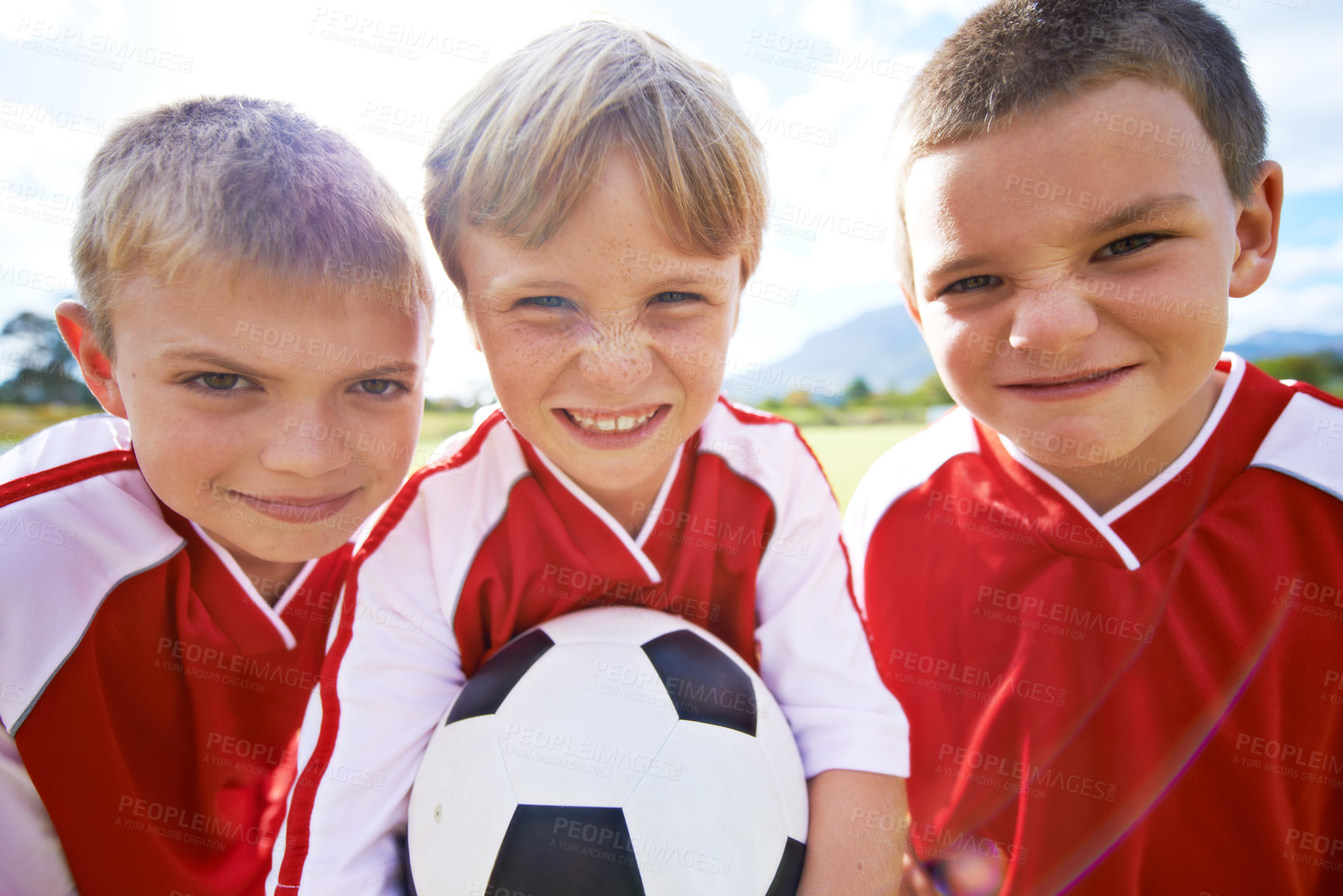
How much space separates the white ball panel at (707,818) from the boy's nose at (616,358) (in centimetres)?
Answer: 62

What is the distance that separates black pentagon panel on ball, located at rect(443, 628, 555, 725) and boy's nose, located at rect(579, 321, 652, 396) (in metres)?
0.52

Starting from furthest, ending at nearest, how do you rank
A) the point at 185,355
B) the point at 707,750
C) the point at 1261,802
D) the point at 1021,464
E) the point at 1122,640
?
the point at 1021,464
the point at 1122,640
the point at 1261,802
the point at 185,355
the point at 707,750

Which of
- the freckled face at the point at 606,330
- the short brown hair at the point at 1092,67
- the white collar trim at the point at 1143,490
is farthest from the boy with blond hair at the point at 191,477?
the white collar trim at the point at 1143,490

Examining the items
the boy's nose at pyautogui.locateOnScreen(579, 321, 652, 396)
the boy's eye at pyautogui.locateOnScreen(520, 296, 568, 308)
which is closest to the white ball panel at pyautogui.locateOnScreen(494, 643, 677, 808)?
the boy's nose at pyautogui.locateOnScreen(579, 321, 652, 396)

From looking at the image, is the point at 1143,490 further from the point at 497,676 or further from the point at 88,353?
the point at 88,353

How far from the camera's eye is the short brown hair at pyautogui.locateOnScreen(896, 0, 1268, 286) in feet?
4.37

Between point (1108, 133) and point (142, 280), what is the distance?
1818mm

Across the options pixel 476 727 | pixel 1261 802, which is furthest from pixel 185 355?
pixel 1261 802

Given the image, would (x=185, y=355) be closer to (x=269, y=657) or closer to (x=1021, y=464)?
(x=269, y=657)

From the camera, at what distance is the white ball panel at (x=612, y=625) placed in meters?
1.36

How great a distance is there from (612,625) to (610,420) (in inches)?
16.0

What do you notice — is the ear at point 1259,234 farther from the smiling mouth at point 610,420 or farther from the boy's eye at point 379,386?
the boy's eye at point 379,386

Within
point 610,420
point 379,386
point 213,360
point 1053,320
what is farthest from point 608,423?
point 1053,320

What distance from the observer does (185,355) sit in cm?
131
